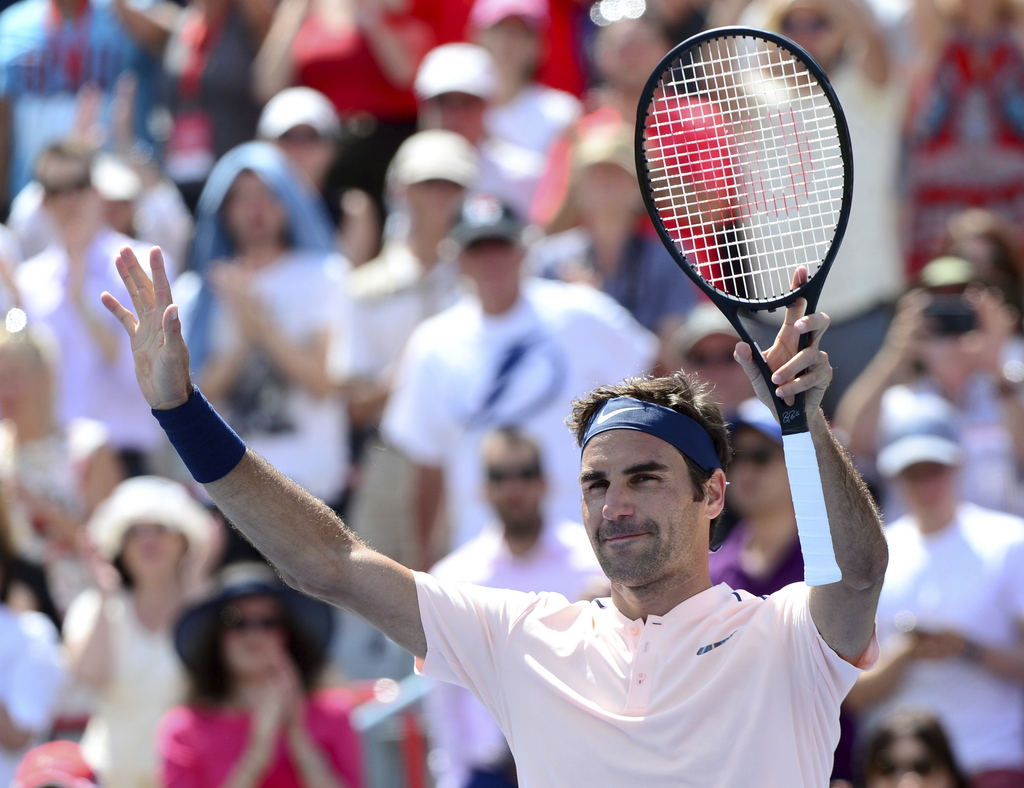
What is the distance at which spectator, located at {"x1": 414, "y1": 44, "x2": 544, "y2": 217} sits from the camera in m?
8.77

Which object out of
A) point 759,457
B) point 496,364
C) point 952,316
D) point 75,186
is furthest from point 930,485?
point 75,186

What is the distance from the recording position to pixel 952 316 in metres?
6.75

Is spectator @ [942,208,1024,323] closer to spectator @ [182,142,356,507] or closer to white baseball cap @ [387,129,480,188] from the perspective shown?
white baseball cap @ [387,129,480,188]

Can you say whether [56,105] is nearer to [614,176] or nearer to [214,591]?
[614,176]

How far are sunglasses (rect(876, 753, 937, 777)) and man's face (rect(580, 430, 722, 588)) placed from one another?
2.27 m

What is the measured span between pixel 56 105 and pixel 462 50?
2746mm

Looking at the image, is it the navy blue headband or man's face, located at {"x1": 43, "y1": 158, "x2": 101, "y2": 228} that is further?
man's face, located at {"x1": 43, "y1": 158, "x2": 101, "y2": 228}

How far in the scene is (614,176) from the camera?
766 centimetres

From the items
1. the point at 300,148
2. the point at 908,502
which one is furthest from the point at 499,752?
the point at 300,148

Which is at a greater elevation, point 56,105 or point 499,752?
point 56,105

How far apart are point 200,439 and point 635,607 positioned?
0.99 m

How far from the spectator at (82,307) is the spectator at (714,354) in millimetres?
2829

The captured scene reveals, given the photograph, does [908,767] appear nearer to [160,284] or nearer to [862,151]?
[160,284]

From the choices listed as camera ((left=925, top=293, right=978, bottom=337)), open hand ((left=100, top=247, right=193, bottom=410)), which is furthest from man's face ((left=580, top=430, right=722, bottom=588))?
camera ((left=925, top=293, right=978, bottom=337))
